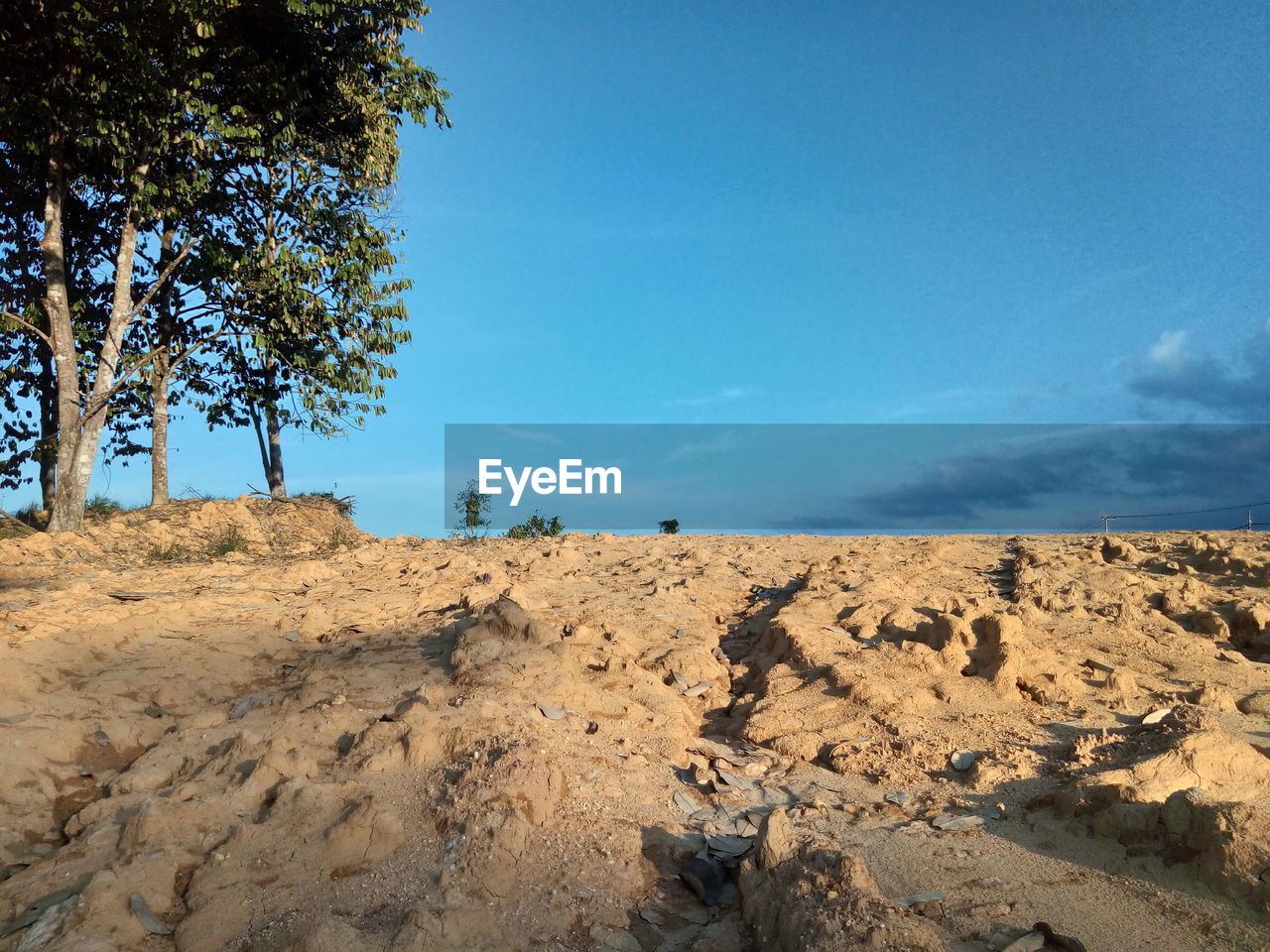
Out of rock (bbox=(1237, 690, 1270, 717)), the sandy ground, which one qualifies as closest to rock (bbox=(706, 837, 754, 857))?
the sandy ground

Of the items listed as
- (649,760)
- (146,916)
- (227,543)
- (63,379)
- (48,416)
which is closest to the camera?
(146,916)

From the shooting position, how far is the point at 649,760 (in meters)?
4.36

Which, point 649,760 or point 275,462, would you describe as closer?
point 649,760

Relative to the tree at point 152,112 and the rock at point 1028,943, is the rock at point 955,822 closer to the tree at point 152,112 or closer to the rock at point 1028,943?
the rock at point 1028,943

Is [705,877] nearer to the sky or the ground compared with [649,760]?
nearer to the ground

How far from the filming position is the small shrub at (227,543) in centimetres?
1073

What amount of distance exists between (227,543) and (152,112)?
19.1 feet

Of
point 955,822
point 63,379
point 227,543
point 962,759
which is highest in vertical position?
point 63,379

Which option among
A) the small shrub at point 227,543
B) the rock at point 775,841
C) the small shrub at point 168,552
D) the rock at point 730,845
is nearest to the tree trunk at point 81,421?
the small shrub at point 168,552

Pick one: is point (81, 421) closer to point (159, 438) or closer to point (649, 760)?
point (159, 438)

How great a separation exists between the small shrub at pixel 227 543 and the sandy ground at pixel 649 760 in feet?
10.3

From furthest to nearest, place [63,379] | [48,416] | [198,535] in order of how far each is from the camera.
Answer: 1. [48,416]
2. [198,535]
3. [63,379]

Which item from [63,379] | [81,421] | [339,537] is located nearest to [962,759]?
[339,537]

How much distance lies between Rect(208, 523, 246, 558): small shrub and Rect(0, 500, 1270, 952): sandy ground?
3136 mm
